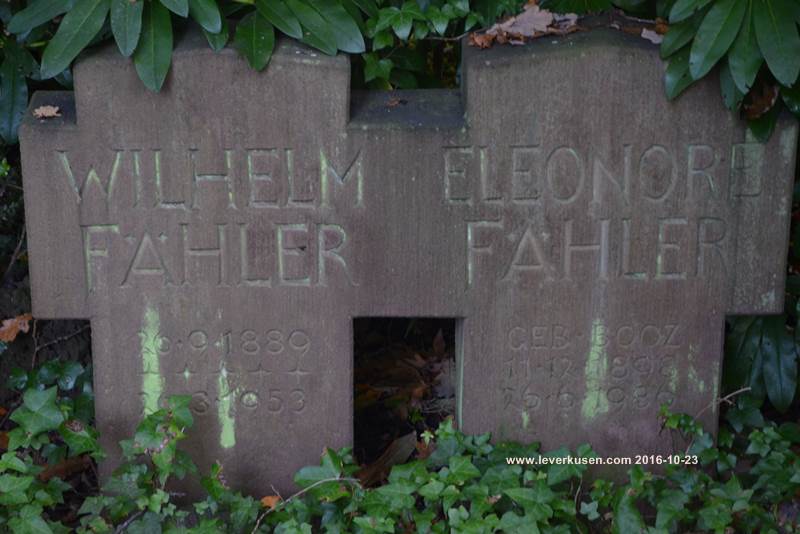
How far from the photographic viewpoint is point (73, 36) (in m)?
2.87

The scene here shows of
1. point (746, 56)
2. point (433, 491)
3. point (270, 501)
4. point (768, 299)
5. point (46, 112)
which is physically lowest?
point (270, 501)

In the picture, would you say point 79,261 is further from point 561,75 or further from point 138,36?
point 561,75

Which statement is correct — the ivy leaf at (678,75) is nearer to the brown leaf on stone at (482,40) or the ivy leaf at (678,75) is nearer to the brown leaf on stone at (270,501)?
the brown leaf on stone at (482,40)

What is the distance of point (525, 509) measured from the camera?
111 inches

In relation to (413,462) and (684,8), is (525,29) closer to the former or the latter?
(684,8)

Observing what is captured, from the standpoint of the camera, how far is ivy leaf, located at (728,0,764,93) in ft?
9.31

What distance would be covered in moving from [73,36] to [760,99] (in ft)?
6.90

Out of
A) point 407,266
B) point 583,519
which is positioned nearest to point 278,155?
point 407,266

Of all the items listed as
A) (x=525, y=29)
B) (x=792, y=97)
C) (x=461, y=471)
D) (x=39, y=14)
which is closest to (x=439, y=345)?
(x=461, y=471)

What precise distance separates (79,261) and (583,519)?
1.82 m

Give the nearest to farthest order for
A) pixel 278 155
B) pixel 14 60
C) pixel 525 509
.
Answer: pixel 525 509, pixel 278 155, pixel 14 60

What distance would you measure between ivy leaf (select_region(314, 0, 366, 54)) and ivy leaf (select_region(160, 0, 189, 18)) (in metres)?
0.43

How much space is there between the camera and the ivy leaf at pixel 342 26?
298 cm

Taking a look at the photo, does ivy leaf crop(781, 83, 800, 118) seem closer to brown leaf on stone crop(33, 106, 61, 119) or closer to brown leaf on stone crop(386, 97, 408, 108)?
brown leaf on stone crop(386, 97, 408, 108)
